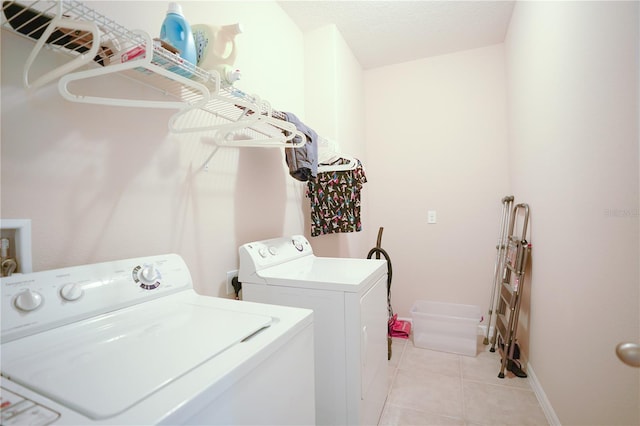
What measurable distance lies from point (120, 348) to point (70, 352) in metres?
0.10

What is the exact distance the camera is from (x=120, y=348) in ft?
2.34

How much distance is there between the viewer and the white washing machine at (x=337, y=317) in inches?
Result: 51.3

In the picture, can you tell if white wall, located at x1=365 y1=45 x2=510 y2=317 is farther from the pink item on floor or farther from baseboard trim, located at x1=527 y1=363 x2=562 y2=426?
baseboard trim, located at x1=527 y1=363 x2=562 y2=426

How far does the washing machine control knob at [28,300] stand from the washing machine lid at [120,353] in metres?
0.07

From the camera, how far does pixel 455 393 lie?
1953 mm

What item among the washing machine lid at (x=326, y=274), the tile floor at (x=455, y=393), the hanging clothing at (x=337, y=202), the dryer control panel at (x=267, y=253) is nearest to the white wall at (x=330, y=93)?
the hanging clothing at (x=337, y=202)

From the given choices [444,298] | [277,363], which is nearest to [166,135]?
[277,363]

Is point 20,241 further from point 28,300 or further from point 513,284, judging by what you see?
point 513,284

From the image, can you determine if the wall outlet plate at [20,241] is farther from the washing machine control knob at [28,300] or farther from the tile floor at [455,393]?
the tile floor at [455,393]

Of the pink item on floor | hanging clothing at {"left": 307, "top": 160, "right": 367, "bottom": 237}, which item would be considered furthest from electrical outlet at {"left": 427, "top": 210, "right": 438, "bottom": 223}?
hanging clothing at {"left": 307, "top": 160, "right": 367, "bottom": 237}

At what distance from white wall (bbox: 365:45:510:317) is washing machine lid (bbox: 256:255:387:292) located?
1492 mm

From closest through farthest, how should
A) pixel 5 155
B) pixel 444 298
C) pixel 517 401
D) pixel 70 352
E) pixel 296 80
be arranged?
1. pixel 70 352
2. pixel 5 155
3. pixel 517 401
4. pixel 296 80
5. pixel 444 298

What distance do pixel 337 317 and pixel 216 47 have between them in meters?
1.16

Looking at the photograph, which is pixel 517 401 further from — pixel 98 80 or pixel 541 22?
pixel 98 80
